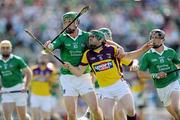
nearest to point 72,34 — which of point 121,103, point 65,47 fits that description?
point 65,47

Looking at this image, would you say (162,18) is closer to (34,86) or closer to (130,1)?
(130,1)

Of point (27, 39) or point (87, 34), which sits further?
point (27, 39)

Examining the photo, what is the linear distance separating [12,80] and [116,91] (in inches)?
166

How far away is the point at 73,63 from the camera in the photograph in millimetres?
16609

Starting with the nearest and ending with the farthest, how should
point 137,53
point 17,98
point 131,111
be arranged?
point 137,53 < point 131,111 < point 17,98

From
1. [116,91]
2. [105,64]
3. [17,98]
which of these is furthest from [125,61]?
[17,98]

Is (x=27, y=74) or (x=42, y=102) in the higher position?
(x=27, y=74)

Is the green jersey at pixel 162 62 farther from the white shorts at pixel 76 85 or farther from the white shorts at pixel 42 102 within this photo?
the white shorts at pixel 42 102

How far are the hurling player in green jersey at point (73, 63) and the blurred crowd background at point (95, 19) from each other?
9254 millimetres

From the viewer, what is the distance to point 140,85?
24875 millimetres

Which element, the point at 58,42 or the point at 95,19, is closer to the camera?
the point at 58,42

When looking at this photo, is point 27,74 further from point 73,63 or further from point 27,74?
point 73,63

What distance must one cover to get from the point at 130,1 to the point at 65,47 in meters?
11.2

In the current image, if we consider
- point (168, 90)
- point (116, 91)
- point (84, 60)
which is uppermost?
point (84, 60)
